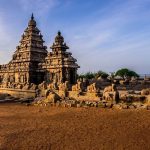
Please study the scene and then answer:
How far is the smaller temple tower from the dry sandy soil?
17.4 metres

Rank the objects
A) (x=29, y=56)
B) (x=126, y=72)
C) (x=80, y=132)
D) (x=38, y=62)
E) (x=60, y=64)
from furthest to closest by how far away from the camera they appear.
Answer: (x=126, y=72) → (x=38, y=62) → (x=29, y=56) → (x=60, y=64) → (x=80, y=132)

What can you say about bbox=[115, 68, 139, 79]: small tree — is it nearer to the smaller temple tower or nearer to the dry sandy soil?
the smaller temple tower

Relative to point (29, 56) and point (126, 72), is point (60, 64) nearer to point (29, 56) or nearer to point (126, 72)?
point (29, 56)

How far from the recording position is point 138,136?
937 cm

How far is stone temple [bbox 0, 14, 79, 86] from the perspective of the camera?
31.5 metres

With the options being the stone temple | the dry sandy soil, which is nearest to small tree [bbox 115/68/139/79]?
the stone temple

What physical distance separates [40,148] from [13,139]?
1657 mm

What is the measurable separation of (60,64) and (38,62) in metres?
5.29

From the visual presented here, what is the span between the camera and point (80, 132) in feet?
33.4

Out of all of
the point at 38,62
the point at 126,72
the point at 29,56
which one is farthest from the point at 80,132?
the point at 126,72

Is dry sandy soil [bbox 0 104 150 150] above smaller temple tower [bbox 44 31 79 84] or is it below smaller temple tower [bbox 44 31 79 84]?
below

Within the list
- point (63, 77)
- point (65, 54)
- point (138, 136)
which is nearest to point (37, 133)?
point (138, 136)

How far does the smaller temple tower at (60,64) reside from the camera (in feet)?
102

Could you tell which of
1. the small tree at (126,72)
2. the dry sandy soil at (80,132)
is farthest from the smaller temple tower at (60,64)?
the small tree at (126,72)
